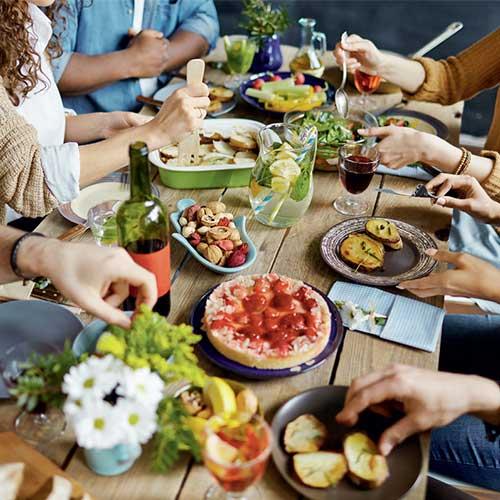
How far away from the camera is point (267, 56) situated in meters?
2.46

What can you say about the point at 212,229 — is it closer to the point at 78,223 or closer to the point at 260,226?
the point at 260,226

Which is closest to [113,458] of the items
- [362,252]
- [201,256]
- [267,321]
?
[267,321]

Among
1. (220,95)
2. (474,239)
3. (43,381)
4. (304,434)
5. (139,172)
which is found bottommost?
(474,239)

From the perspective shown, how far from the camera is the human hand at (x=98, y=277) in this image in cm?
114

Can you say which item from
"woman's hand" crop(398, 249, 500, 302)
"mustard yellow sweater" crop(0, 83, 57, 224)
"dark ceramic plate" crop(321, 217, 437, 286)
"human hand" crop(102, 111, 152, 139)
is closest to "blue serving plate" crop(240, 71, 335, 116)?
"human hand" crop(102, 111, 152, 139)

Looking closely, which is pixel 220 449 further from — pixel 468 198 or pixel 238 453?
pixel 468 198

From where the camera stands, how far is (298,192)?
1.62 meters

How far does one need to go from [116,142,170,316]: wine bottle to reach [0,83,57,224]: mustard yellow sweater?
0.45 m

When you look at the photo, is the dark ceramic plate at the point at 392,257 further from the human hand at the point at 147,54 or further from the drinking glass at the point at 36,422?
the human hand at the point at 147,54

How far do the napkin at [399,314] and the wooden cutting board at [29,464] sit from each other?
63cm

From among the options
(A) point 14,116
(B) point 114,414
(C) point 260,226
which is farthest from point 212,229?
(B) point 114,414

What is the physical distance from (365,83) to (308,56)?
277mm

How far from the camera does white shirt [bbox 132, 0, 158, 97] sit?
2.56m

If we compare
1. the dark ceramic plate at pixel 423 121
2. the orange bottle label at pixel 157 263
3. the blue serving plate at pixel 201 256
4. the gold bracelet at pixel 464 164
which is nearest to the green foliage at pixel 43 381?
the orange bottle label at pixel 157 263
